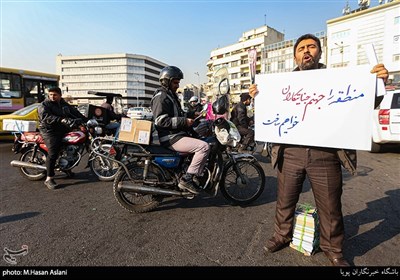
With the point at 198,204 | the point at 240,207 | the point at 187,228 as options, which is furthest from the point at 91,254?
the point at 240,207

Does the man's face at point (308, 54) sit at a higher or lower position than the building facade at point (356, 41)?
lower

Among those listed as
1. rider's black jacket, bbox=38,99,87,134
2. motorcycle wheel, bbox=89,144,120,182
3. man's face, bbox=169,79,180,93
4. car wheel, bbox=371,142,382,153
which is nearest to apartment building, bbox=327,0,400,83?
car wheel, bbox=371,142,382,153

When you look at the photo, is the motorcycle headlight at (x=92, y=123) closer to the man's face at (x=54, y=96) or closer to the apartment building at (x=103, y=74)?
the man's face at (x=54, y=96)

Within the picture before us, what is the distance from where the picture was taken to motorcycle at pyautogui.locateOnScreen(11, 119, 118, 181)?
5.05 m

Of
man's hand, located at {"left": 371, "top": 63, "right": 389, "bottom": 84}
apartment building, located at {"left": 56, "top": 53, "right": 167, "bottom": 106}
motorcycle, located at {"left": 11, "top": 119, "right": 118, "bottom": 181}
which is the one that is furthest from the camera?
apartment building, located at {"left": 56, "top": 53, "right": 167, "bottom": 106}

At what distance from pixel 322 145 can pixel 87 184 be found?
459 cm

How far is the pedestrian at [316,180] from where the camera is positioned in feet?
7.55

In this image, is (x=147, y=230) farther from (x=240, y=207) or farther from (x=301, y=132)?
(x=301, y=132)

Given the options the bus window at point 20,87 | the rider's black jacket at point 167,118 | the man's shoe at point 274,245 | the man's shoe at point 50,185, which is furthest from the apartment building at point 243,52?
the man's shoe at point 274,245

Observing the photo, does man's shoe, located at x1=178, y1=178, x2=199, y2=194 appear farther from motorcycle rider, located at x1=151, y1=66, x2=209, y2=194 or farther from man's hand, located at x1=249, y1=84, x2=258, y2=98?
man's hand, located at x1=249, y1=84, x2=258, y2=98

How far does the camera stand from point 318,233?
253cm

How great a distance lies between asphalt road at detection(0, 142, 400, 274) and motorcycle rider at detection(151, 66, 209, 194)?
0.64 m

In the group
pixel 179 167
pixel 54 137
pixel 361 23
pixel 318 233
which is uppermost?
pixel 361 23

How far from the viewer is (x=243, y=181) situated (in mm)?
3805
